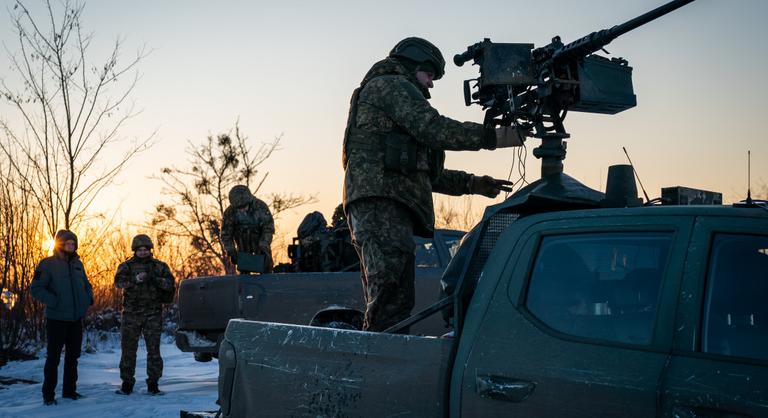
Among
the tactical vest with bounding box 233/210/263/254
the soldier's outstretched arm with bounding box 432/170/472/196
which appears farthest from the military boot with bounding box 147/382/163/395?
the soldier's outstretched arm with bounding box 432/170/472/196

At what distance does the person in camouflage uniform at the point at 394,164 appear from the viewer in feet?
13.5

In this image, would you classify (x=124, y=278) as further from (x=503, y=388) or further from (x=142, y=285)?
(x=503, y=388)

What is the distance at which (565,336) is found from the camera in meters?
2.64

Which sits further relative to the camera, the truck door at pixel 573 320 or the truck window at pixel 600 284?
the truck window at pixel 600 284

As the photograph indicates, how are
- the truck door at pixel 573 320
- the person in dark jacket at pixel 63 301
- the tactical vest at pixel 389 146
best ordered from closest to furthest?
the truck door at pixel 573 320 → the tactical vest at pixel 389 146 → the person in dark jacket at pixel 63 301

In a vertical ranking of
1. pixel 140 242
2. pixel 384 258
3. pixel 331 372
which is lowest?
pixel 331 372

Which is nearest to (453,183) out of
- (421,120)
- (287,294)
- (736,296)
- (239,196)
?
(421,120)

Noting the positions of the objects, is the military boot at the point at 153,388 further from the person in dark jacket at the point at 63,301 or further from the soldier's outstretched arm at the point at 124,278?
the soldier's outstretched arm at the point at 124,278

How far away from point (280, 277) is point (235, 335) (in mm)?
4977

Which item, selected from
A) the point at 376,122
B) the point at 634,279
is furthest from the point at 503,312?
the point at 376,122

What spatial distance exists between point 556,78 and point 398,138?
0.79m

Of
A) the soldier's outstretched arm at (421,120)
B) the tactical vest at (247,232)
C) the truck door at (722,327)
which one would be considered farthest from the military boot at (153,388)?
the truck door at (722,327)

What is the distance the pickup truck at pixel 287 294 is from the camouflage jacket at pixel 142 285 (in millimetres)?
1121

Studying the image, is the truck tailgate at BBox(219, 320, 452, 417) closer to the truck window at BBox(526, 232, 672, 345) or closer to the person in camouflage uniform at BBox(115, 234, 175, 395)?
the truck window at BBox(526, 232, 672, 345)
